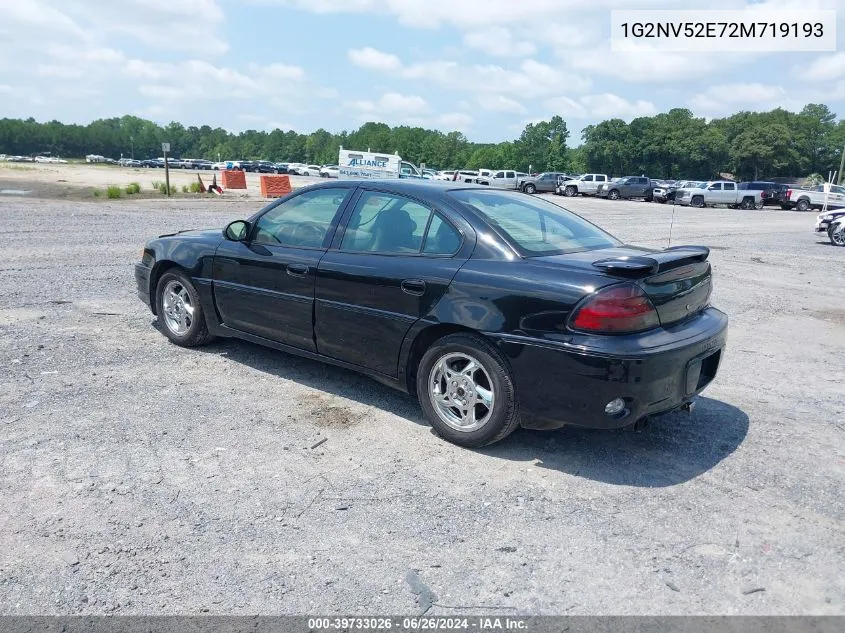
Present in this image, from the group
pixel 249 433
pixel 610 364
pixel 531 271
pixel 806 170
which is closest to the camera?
pixel 610 364

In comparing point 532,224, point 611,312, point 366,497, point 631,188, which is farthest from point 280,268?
point 631,188

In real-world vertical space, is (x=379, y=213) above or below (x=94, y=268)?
above

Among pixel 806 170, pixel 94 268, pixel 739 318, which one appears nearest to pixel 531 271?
pixel 739 318

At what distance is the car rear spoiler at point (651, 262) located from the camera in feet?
12.3

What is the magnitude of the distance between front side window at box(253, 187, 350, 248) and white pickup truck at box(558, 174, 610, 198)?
44411 mm

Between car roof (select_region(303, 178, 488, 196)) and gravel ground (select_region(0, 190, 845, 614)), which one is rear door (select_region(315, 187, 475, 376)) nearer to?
car roof (select_region(303, 178, 488, 196))

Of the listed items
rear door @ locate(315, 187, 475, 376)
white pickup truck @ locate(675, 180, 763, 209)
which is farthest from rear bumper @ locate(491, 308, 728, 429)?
white pickup truck @ locate(675, 180, 763, 209)

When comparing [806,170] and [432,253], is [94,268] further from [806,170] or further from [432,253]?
[806,170]

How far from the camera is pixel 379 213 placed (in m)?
4.79

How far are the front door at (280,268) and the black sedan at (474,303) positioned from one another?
12mm

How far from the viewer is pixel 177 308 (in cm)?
608

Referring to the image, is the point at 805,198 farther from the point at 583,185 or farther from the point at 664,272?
the point at 664,272

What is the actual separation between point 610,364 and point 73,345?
4.67m

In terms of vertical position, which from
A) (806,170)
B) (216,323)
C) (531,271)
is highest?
(806,170)
